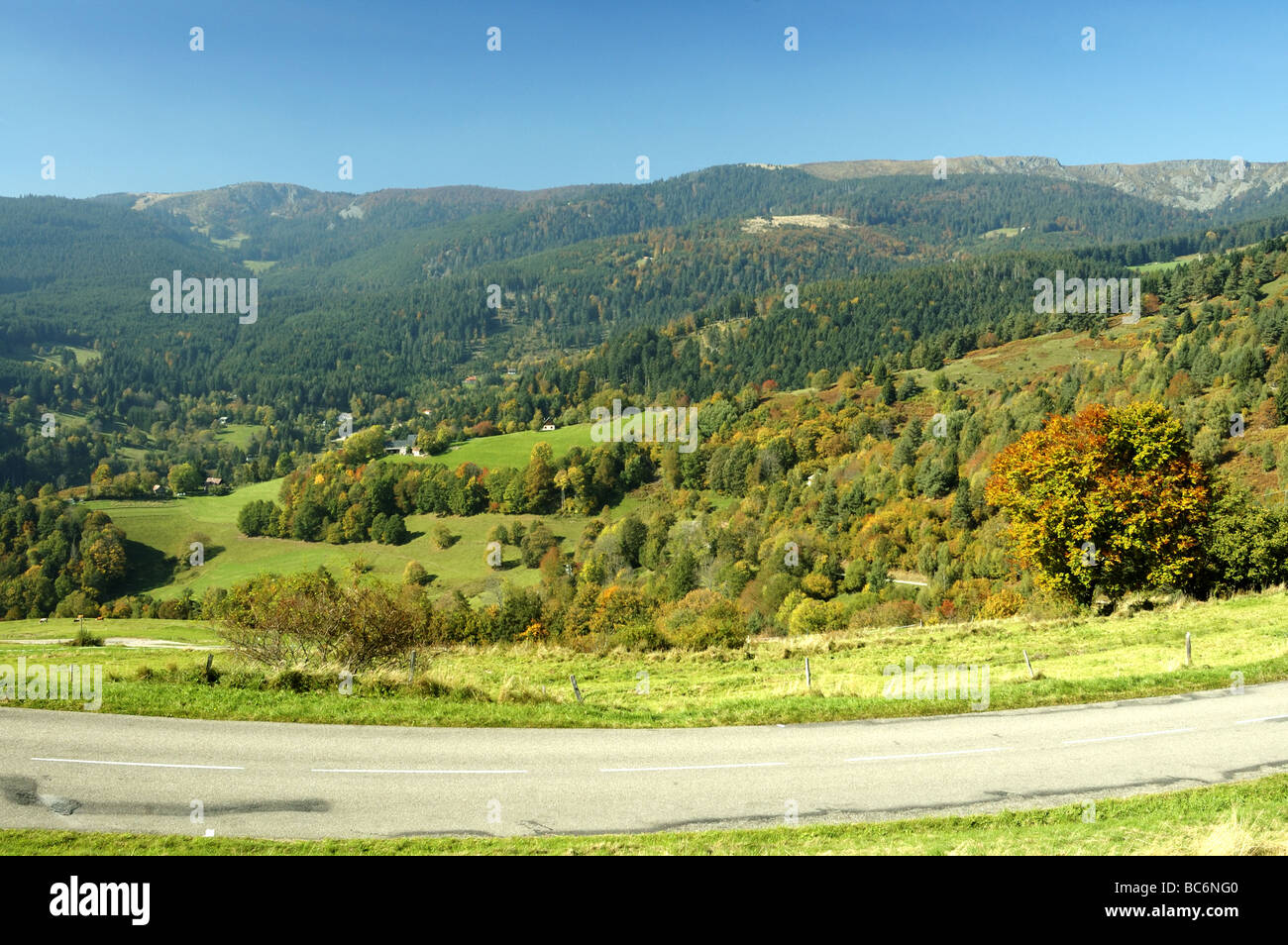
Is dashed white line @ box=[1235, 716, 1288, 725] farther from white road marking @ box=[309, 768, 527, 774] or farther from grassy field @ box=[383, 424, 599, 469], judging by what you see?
grassy field @ box=[383, 424, 599, 469]

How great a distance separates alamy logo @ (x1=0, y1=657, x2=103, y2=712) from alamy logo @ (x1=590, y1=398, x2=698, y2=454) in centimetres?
12251

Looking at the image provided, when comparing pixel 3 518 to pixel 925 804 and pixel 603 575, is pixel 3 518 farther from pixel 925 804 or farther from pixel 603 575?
pixel 925 804

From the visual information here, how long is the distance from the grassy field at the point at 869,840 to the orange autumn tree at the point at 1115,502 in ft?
83.3

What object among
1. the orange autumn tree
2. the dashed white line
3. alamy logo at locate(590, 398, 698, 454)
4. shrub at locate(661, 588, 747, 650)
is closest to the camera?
the dashed white line

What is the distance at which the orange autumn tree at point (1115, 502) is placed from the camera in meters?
35.1

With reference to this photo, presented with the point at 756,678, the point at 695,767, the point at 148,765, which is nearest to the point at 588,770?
the point at 695,767

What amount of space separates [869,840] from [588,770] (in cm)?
568

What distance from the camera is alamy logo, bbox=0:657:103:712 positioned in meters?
18.5

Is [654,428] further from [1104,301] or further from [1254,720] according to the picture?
[1254,720]

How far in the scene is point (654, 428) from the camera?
166m

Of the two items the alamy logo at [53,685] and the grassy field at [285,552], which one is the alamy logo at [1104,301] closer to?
the grassy field at [285,552]

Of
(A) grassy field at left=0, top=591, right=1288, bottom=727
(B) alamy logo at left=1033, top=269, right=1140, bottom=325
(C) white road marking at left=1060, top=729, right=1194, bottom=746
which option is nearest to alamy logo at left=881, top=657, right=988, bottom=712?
(A) grassy field at left=0, top=591, right=1288, bottom=727
